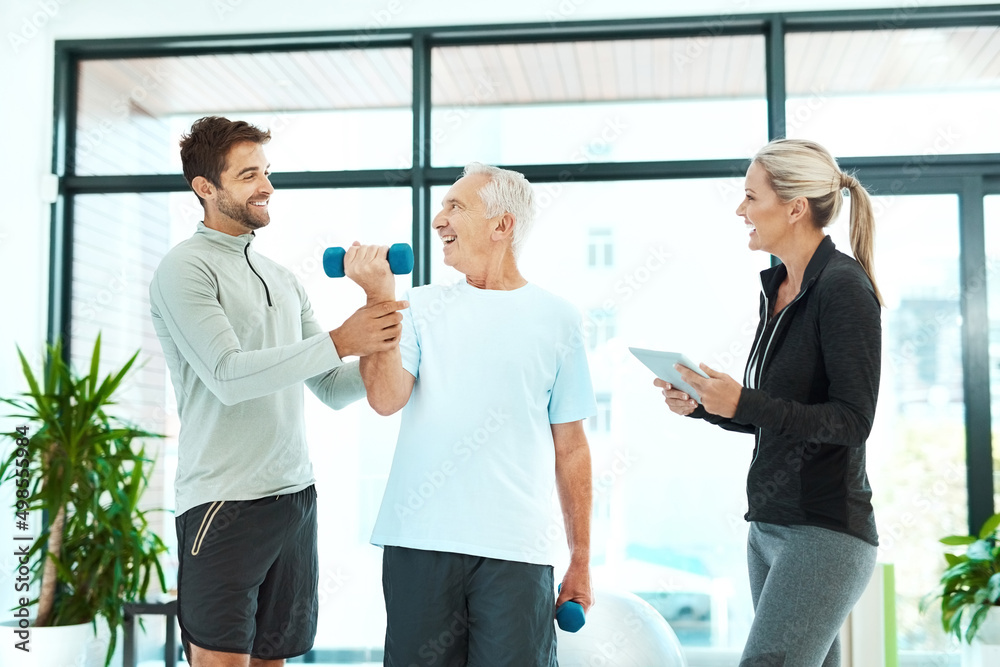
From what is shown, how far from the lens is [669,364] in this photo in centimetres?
170

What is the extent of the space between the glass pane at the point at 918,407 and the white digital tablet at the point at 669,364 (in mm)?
1801

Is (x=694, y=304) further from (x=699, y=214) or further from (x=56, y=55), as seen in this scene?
(x=56, y=55)

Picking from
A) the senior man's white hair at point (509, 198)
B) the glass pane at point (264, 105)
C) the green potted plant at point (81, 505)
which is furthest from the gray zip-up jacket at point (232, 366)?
the glass pane at point (264, 105)

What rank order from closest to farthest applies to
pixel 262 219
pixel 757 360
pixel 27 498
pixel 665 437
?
pixel 757 360 < pixel 262 219 < pixel 27 498 < pixel 665 437

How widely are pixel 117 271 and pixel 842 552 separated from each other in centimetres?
317

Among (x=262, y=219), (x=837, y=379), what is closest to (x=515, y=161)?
(x=262, y=219)

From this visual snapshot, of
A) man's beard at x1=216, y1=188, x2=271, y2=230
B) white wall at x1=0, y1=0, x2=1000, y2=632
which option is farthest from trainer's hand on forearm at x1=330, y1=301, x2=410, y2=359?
white wall at x1=0, y1=0, x2=1000, y2=632

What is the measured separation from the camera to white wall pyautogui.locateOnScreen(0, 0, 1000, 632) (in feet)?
11.1

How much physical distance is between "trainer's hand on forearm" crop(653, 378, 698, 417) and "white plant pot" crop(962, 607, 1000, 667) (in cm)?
176

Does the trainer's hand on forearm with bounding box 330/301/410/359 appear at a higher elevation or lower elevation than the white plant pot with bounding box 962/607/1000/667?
higher

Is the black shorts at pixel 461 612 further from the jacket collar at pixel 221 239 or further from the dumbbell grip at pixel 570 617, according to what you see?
the jacket collar at pixel 221 239

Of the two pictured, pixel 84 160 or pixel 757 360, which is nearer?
pixel 757 360

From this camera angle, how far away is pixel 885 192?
3330 millimetres

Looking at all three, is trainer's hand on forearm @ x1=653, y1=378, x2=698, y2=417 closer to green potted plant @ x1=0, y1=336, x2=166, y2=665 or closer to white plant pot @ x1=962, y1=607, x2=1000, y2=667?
white plant pot @ x1=962, y1=607, x2=1000, y2=667
